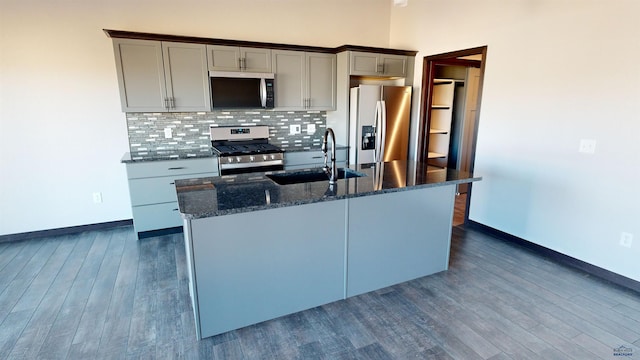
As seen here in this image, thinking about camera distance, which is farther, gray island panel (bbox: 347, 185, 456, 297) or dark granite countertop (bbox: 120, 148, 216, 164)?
dark granite countertop (bbox: 120, 148, 216, 164)

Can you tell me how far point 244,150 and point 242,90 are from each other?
0.72 meters

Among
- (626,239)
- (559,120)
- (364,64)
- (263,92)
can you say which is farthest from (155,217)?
(626,239)

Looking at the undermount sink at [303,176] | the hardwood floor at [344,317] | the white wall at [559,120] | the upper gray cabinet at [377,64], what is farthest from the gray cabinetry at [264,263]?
the upper gray cabinet at [377,64]

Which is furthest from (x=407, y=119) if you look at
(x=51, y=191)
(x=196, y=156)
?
(x=51, y=191)

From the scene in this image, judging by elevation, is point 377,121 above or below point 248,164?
above

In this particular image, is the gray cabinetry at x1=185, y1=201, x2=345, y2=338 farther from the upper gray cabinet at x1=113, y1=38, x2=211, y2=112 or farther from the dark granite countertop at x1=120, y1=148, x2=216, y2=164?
the upper gray cabinet at x1=113, y1=38, x2=211, y2=112

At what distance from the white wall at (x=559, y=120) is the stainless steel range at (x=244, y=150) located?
2384 mm

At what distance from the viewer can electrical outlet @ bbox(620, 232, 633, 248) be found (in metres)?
2.64

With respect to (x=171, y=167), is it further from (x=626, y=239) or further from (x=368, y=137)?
(x=626, y=239)

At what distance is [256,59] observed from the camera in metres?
3.94

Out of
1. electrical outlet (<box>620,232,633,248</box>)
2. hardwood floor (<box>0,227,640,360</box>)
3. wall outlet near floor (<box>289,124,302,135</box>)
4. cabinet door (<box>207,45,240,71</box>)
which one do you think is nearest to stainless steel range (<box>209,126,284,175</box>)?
wall outlet near floor (<box>289,124,302,135</box>)

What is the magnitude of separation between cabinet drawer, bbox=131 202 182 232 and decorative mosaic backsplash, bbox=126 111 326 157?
63cm

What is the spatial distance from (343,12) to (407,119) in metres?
1.71

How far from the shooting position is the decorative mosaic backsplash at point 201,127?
3.86 meters
